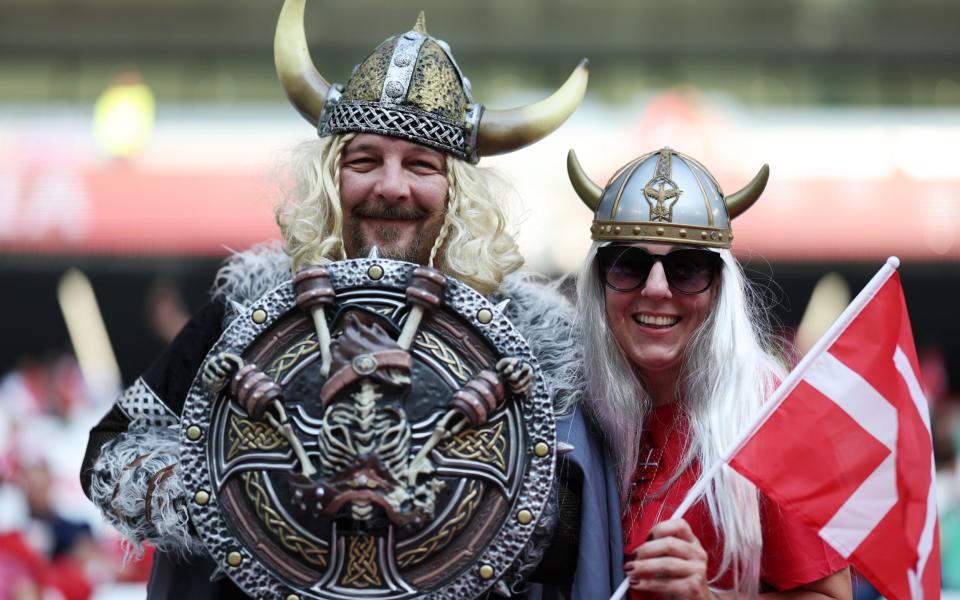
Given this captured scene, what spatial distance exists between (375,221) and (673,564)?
46.1 inches

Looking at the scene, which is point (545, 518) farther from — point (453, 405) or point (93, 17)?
point (93, 17)

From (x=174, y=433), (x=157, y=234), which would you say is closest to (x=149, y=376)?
(x=174, y=433)

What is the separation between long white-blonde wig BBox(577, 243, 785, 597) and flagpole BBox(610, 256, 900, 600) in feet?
0.20

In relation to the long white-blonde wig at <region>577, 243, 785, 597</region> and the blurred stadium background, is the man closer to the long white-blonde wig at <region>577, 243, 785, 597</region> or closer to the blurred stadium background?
the long white-blonde wig at <region>577, 243, 785, 597</region>

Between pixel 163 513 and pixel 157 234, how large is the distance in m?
8.03

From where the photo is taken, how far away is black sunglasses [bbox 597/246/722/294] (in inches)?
132

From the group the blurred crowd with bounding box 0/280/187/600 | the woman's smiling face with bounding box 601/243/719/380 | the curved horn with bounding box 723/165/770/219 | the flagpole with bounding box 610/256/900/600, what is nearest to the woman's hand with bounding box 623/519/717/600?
the flagpole with bounding box 610/256/900/600

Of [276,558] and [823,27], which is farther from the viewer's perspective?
[823,27]

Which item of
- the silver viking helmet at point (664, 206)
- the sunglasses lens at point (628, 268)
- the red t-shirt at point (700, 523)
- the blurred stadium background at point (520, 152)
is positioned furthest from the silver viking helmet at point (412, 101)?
the blurred stadium background at point (520, 152)

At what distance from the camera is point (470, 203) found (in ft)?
11.8

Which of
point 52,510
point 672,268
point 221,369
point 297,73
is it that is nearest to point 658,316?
point 672,268

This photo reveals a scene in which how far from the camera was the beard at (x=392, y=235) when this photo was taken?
3.50 meters

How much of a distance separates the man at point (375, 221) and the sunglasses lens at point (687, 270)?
341 mm

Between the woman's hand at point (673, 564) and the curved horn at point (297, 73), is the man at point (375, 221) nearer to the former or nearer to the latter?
the curved horn at point (297, 73)
